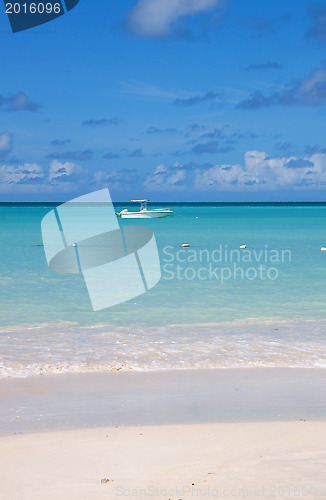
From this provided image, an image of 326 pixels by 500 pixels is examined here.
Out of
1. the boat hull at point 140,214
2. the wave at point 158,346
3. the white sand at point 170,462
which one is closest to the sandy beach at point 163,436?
the white sand at point 170,462

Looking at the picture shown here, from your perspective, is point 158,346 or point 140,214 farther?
point 140,214

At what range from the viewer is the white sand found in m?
4.50

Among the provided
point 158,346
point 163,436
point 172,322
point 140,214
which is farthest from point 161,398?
point 140,214

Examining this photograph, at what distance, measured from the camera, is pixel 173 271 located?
23156mm

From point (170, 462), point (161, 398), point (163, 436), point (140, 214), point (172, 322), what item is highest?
point (170, 462)

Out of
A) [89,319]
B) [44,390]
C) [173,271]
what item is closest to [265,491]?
[44,390]

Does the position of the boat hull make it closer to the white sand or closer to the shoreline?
the shoreline

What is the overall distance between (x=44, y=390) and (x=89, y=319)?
5798 mm

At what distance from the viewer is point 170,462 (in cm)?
503

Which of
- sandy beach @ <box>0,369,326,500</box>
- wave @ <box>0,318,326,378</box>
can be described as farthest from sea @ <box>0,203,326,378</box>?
sandy beach @ <box>0,369,326,500</box>

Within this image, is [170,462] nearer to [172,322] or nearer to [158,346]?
[158,346]

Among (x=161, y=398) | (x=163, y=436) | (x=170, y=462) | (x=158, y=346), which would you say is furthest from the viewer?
(x=158, y=346)

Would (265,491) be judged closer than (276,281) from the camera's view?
Yes

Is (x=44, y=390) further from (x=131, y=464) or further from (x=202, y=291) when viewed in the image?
(x=202, y=291)
